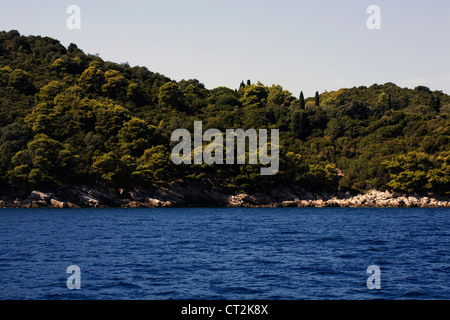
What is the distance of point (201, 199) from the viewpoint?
93.1 meters

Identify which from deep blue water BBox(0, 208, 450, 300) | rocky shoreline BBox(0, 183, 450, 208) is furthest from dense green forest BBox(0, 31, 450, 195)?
deep blue water BBox(0, 208, 450, 300)

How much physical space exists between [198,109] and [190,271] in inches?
4079

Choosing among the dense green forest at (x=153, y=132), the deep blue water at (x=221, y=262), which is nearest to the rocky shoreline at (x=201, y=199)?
the dense green forest at (x=153, y=132)

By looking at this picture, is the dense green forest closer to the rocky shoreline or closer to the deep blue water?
the rocky shoreline

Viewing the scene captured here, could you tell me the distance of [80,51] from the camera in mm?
140750

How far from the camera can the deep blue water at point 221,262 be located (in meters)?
20.9

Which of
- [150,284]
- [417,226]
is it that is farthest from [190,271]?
[417,226]

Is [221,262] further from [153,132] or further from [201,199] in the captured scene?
[153,132]

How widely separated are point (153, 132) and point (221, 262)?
7440 cm

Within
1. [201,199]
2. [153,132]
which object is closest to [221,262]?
[201,199]

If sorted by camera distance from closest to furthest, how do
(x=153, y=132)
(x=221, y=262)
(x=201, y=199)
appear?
(x=221, y=262) → (x=201, y=199) → (x=153, y=132)

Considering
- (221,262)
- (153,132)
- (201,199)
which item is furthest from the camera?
(153,132)

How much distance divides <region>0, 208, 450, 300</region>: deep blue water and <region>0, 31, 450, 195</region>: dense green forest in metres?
37.5

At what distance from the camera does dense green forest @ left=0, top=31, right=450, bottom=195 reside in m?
85.2
